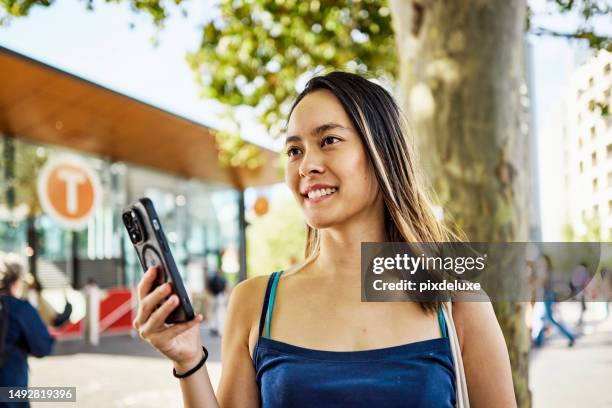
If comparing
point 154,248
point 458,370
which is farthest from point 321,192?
point 458,370

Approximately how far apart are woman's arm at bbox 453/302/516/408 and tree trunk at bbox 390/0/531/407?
6.54 ft

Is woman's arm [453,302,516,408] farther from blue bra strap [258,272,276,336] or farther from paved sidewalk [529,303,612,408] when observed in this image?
paved sidewalk [529,303,612,408]

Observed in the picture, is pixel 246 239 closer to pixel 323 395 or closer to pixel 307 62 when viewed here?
pixel 307 62

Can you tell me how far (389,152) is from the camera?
1854mm

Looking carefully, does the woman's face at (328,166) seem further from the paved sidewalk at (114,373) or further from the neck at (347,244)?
the paved sidewalk at (114,373)

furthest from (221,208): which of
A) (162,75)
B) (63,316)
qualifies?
(63,316)

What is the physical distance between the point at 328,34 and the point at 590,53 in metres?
5.02

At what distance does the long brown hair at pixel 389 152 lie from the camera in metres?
1.82

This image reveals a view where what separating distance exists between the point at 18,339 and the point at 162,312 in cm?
229

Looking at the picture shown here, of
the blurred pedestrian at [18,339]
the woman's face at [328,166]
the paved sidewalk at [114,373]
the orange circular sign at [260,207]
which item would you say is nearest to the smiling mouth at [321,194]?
the woman's face at [328,166]

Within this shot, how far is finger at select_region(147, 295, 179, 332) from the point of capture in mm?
1530

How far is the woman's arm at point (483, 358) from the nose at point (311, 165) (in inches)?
21.3

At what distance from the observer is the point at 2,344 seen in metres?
3.32

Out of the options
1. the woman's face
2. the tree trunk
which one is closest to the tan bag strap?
the woman's face
